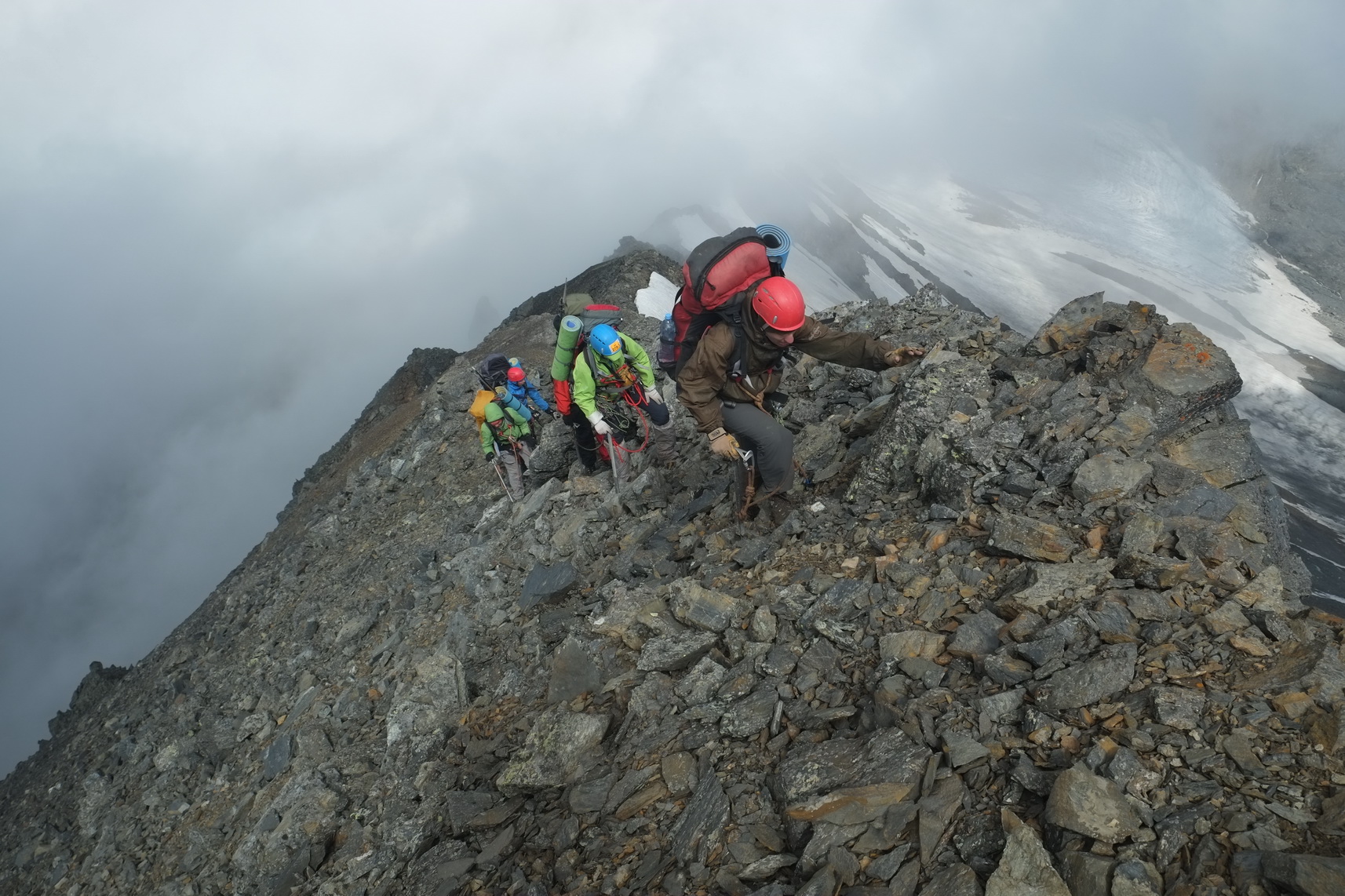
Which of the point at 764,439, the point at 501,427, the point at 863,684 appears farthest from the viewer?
the point at 501,427

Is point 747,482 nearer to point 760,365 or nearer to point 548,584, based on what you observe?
point 760,365

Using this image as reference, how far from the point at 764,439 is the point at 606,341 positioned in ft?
10.6

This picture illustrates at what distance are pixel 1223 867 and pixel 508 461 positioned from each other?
1088cm

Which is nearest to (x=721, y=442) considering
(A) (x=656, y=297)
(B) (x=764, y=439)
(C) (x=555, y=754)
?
(B) (x=764, y=439)

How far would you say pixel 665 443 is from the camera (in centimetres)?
997

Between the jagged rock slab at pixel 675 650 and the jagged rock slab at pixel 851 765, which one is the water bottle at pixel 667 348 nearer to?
the jagged rock slab at pixel 675 650

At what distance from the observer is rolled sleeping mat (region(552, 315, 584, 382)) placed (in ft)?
29.5

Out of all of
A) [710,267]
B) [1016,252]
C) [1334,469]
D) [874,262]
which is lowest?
[1334,469]

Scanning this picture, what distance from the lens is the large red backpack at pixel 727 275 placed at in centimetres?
590

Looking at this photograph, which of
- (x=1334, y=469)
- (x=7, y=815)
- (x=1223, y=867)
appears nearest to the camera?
(x=1223, y=867)

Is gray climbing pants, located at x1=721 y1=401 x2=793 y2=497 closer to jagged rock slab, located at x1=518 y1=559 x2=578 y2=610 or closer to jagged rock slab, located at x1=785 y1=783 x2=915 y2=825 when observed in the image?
jagged rock slab, located at x1=518 y1=559 x2=578 y2=610

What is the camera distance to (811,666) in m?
4.88

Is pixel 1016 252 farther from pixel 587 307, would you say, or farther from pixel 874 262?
pixel 587 307

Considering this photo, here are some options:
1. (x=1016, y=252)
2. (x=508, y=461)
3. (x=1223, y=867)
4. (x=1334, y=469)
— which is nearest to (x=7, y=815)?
(x=508, y=461)
